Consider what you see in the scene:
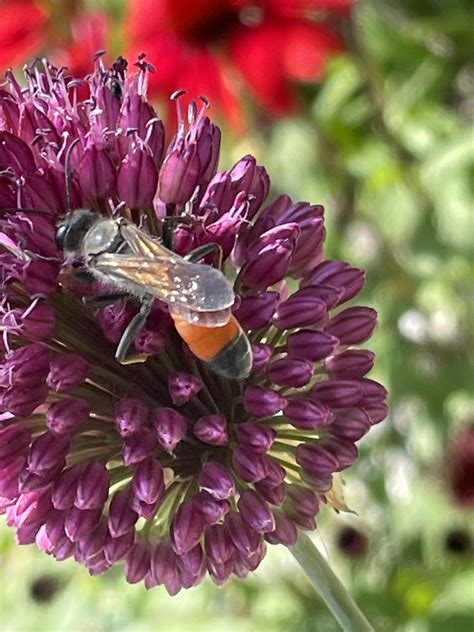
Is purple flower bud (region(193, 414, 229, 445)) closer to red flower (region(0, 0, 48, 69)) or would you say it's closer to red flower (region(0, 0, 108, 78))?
red flower (region(0, 0, 108, 78))

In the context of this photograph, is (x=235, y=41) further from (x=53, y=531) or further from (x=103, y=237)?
(x=53, y=531)

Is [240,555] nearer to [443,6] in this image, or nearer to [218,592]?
[218,592]

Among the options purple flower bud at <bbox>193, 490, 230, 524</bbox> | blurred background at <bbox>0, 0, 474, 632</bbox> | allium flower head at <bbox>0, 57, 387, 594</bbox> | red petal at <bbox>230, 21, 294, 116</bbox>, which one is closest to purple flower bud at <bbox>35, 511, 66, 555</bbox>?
allium flower head at <bbox>0, 57, 387, 594</bbox>

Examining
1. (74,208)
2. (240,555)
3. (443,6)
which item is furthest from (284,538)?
(443,6)

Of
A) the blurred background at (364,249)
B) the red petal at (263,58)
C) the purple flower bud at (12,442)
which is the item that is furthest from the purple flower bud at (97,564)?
the red petal at (263,58)

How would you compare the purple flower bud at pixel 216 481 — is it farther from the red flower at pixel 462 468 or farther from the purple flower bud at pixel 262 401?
the red flower at pixel 462 468

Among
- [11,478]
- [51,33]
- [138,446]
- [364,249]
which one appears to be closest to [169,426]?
[138,446]
